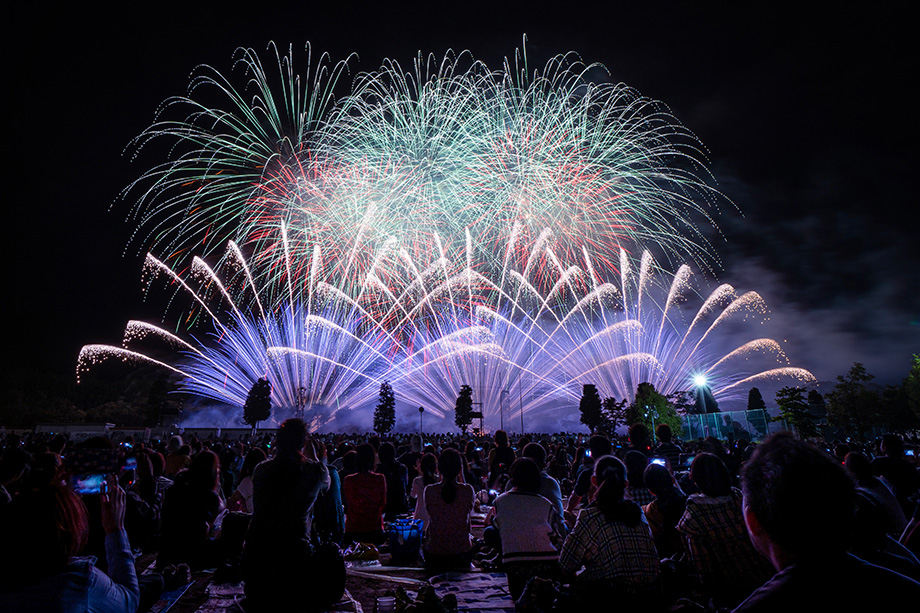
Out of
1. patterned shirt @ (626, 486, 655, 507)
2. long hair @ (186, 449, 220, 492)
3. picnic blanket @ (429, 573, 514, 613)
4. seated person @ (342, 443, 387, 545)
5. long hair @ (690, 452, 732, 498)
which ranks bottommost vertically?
picnic blanket @ (429, 573, 514, 613)

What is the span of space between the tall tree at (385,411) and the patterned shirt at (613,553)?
51.7 m

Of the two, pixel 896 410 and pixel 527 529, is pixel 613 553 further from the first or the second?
pixel 896 410

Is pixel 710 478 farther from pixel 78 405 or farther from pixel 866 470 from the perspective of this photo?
pixel 78 405

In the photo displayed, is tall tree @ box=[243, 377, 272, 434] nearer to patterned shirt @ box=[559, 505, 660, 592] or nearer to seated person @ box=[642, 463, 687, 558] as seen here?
seated person @ box=[642, 463, 687, 558]

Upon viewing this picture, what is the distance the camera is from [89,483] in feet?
9.77

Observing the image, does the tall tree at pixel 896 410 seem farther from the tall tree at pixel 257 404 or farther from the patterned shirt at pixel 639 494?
the patterned shirt at pixel 639 494

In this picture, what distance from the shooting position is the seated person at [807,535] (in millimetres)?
1420

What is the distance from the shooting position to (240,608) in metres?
4.39

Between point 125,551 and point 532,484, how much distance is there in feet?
13.0

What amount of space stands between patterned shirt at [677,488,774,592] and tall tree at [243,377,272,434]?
4829cm

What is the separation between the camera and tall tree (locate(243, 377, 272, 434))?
47.3 meters

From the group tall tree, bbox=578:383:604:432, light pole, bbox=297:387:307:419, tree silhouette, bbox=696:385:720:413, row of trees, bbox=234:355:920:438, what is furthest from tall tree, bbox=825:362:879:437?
light pole, bbox=297:387:307:419

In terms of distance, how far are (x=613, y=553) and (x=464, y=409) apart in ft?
150

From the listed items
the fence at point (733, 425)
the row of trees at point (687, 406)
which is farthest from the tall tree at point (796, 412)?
the row of trees at point (687, 406)
